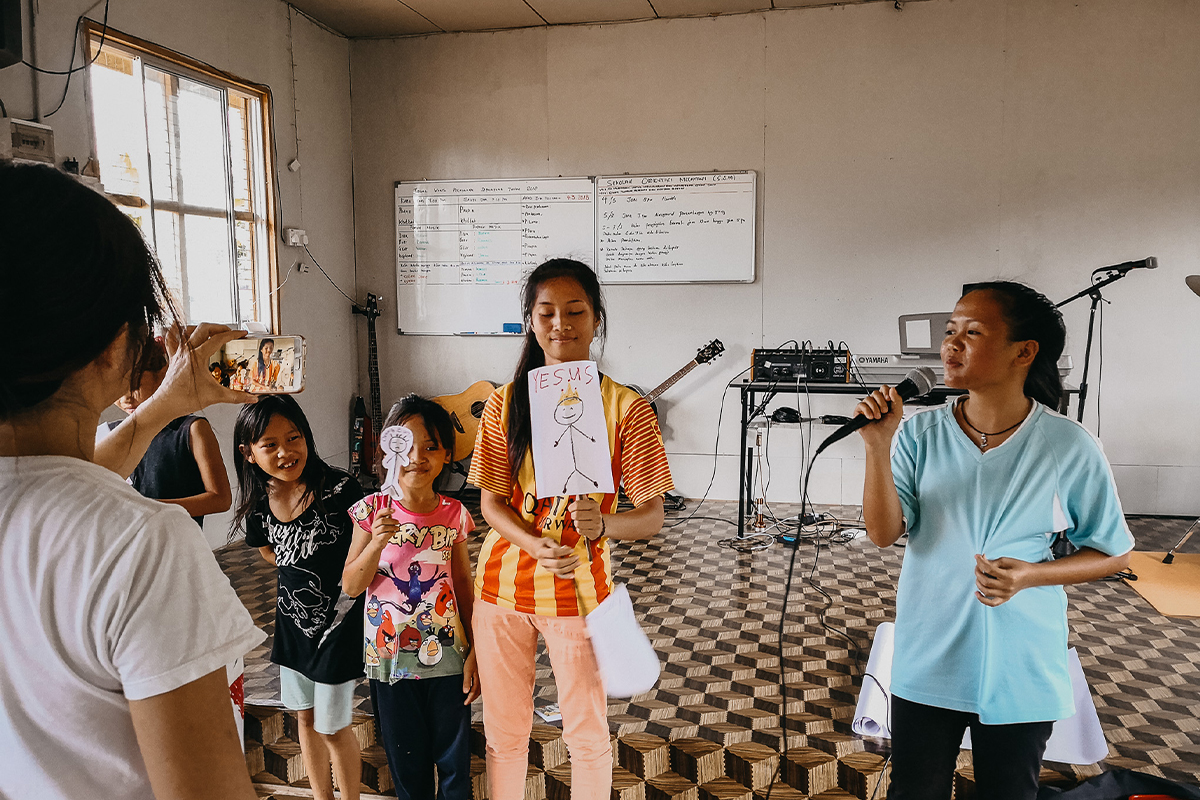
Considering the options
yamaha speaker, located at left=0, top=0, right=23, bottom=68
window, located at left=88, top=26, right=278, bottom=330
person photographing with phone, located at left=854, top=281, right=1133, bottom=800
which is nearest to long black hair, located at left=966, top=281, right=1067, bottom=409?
person photographing with phone, located at left=854, top=281, right=1133, bottom=800

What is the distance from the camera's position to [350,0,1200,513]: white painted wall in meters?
4.12

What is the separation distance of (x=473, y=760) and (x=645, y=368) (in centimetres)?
309

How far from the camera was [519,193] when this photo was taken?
15.7ft

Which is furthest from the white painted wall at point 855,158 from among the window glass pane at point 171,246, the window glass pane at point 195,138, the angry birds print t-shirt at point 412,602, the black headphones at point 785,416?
the angry birds print t-shirt at point 412,602

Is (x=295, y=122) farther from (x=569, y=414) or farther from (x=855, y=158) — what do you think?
(x=569, y=414)

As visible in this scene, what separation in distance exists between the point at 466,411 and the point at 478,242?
1118mm

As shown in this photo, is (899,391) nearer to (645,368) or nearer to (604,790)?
(604,790)

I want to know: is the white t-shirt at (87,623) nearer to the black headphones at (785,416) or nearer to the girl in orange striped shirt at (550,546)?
the girl in orange striped shirt at (550,546)

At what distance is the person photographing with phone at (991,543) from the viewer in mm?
1217

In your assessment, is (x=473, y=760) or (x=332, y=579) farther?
(x=473, y=760)

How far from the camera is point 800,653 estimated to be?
8.26ft

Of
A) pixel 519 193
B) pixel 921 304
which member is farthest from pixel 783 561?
pixel 519 193

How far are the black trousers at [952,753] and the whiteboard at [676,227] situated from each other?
3.54 metres

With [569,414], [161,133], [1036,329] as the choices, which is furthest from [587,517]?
[161,133]
